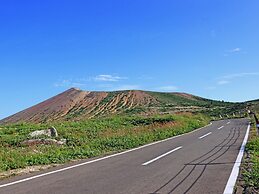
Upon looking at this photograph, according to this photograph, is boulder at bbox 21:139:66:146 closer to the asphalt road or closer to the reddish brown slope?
the asphalt road

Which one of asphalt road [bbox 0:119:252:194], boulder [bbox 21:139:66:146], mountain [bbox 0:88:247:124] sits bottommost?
asphalt road [bbox 0:119:252:194]

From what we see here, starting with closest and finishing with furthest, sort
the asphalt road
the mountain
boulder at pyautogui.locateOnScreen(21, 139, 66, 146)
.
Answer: the asphalt road → boulder at pyautogui.locateOnScreen(21, 139, 66, 146) → the mountain

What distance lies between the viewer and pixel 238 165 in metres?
8.78

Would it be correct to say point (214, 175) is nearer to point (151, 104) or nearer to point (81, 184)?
point (81, 184)

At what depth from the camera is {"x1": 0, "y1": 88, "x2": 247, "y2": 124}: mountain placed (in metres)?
64.3

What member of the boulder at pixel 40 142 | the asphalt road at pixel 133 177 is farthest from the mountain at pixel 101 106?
the asphalt road at pixel 133 177

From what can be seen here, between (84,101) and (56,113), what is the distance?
11809mm

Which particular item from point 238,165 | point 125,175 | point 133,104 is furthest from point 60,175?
point 133,104

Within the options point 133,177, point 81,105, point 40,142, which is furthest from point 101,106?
point 133,177

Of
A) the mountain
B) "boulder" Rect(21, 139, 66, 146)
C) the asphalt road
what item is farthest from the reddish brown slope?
the asphalt road

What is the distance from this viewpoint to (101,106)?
71.0 m

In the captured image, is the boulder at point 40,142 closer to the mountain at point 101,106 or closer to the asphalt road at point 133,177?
the asphalt road at point 133,177

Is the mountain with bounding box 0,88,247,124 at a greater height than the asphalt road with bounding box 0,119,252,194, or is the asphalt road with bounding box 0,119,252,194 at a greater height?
the mountain with bounding box 0,88,247,124

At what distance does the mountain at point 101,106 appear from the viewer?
6431 cm
